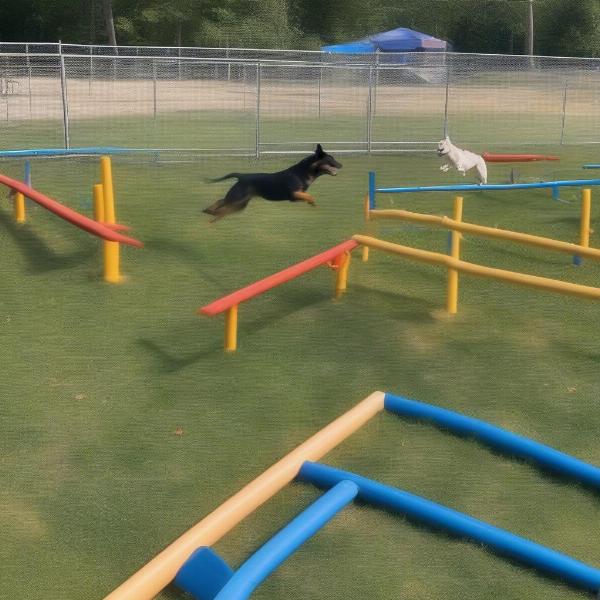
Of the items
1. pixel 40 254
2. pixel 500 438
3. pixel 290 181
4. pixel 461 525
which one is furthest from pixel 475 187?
pixel 461 525

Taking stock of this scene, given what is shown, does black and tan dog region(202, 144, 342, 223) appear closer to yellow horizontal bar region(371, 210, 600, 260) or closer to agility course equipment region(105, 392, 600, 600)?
yellow horizontal bar region(371, 210, 600, 260)

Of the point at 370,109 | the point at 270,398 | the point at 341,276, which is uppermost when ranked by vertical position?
the point at 370,109

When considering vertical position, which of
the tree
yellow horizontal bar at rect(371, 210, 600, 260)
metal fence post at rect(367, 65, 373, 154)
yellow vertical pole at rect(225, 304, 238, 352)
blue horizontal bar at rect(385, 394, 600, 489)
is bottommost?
blue horizontal bar at rect(385, 394, 600, 489)

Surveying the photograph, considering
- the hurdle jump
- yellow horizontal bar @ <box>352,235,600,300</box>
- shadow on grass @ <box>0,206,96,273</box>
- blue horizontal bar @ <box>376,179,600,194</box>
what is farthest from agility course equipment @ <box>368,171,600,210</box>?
shadow on grass @ <box>0,206,96,273</box>

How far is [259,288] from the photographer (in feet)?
18.1

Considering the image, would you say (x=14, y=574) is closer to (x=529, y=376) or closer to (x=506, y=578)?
(x=506, y=578)

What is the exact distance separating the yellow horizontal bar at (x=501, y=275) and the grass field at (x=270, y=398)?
0.50m

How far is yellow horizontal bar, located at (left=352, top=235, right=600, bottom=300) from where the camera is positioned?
5234mm

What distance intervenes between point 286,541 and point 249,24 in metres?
37.6

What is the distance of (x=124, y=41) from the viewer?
38.2m

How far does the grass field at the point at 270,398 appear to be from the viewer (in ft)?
11.6

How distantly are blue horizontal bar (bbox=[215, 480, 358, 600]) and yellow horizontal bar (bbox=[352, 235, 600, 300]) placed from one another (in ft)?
6.93

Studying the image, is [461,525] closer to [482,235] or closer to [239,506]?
[239,506]

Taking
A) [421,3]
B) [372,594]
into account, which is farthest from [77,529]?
[421,3]
